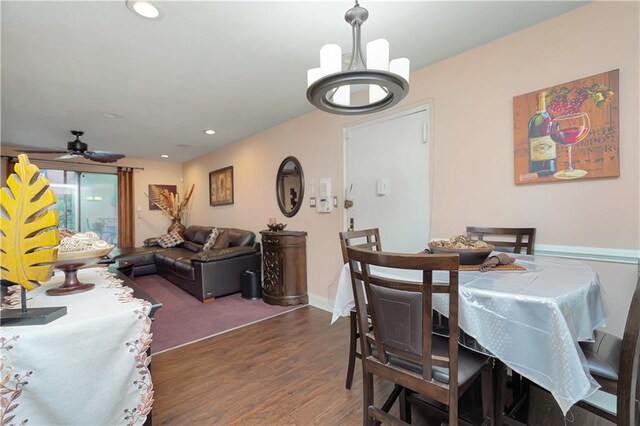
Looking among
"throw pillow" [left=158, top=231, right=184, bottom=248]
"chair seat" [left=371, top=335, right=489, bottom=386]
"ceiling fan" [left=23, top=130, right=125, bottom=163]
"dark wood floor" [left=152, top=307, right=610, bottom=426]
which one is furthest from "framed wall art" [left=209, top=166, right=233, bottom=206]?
"chair seat" [left=371, top=335, right=489, bottom=386]

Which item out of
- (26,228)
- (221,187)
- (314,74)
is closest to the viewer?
(26,228)

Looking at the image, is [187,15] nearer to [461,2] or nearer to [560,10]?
[461,2]

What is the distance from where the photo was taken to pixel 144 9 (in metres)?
1.68

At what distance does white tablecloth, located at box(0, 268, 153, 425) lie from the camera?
869 mm

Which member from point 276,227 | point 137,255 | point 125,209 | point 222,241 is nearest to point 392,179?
point 276,227

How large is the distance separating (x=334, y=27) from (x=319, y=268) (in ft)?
8.32

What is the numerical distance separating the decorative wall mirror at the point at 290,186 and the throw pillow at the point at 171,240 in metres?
2.92

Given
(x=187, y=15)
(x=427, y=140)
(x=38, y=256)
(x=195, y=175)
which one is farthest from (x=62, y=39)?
(x=195, y=175)

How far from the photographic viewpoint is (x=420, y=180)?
2.55m

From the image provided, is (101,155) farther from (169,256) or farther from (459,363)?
(459,363)

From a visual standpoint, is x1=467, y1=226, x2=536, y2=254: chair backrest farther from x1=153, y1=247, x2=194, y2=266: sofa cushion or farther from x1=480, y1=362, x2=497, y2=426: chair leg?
x1=153, y1=247, x2=194, y2=266: sofa cushion

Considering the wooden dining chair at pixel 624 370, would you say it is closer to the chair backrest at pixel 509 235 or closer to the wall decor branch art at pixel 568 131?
the chair backrest at pixel 509 235

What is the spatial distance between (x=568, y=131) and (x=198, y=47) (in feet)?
8.58

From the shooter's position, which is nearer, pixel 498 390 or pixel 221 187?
pixel 498 390
